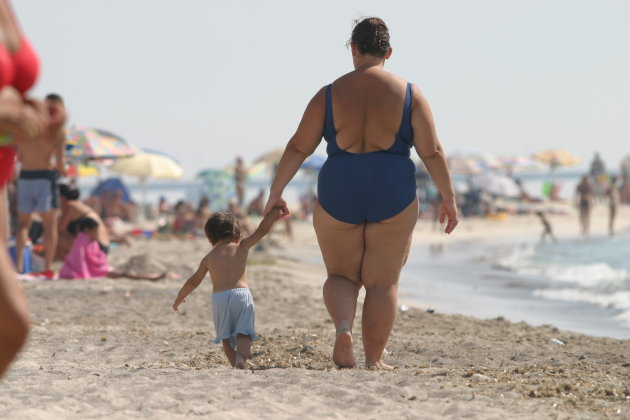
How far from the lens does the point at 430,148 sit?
4801 mm

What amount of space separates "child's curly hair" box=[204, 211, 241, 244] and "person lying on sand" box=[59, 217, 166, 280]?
4390mm

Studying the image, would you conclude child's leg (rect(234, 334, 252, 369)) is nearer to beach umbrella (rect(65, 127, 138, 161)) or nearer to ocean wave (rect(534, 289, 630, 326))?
ocean wave (rect(534, 289, 630, 326))

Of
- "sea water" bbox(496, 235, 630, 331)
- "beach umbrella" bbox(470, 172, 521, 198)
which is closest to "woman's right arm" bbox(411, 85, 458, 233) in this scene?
"sea water" bbox(496, 235, 630, 331)

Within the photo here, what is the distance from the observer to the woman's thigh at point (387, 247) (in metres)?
4.78

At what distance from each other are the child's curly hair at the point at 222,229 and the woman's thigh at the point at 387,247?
0.84 m

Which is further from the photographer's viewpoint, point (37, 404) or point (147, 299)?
point (147, 299)

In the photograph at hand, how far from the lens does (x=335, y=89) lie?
15.8 feet

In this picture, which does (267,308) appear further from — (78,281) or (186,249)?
(186,249)

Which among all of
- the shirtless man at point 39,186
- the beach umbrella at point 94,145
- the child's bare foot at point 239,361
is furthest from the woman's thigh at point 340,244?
the beach umbrella at point 94,145

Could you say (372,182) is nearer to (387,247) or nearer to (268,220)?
(387,247)

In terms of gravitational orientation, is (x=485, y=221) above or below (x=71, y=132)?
below

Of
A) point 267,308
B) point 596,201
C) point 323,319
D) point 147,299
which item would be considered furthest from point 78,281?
point 596,201

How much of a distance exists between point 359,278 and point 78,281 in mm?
4973

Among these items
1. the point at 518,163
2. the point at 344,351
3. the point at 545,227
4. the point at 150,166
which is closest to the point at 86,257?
the point at 344,351
